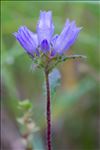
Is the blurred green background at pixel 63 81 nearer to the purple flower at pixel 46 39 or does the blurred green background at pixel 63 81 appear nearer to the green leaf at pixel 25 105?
the green leaf at pixel 25 105

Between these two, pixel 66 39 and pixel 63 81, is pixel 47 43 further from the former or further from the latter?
pixel 63 81

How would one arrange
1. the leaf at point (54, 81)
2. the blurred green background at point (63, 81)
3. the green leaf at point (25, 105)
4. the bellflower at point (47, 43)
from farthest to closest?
the blurred green background at point (63, 81) → the green leaf at point (25, 105) → the leaf at point (54, 81) → the bellflower at point (47, 43)

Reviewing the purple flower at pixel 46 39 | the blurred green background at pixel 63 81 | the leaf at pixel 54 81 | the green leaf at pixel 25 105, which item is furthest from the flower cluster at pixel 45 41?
the blurred green background at pixel 63 81

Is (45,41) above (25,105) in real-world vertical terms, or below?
above

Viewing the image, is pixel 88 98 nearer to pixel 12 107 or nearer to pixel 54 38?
pixel 12 107

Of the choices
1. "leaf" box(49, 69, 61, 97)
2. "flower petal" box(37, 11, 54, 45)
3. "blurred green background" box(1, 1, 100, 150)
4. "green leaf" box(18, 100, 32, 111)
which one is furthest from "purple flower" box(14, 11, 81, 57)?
"blurred green background" box(1, 1, 100, 150)

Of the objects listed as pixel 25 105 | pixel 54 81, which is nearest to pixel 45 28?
pixel 54 81

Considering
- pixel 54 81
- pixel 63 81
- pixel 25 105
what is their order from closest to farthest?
pixel 54 81, pixel 25 105, pixel 63 81
